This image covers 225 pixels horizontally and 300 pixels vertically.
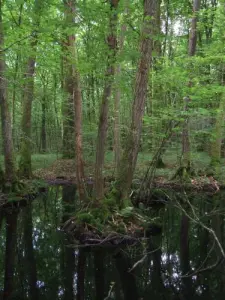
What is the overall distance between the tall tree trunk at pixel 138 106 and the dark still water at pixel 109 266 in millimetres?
1731

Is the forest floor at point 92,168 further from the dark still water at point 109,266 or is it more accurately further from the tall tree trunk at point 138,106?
the dark still water at point 109,266

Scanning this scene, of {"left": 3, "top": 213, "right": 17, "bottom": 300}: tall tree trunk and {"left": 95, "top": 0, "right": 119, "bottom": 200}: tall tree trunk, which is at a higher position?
{"left": 95, "top": 0, "right": 119, "bottom": 200}: tall tree trunk

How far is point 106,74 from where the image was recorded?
279 inches

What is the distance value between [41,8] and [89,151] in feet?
30.4

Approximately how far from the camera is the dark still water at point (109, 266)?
213 inches

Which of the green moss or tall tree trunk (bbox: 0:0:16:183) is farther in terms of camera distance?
tall tree trunk (bbox: 0:0:16:183)

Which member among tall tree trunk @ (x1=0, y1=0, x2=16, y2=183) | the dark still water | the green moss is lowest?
the dark still water

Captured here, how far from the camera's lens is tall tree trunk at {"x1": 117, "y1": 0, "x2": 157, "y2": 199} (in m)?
7.16

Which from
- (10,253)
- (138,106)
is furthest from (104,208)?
(138,106)

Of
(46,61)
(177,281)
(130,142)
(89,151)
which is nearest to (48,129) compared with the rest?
(89,151)

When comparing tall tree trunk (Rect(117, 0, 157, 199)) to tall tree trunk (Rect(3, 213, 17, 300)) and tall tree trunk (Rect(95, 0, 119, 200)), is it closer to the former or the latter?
tall tree trunk (Rect(95, 0, 119, 200))

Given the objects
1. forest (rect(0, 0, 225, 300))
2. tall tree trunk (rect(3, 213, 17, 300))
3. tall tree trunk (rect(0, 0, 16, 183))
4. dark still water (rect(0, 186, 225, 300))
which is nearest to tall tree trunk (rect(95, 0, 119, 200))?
forest (rect(0, 0, 225, 300))

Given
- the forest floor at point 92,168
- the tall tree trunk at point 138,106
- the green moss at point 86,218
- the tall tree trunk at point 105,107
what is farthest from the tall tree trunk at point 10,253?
the forest floor at point 92,168

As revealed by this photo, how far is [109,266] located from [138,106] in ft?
12.6
